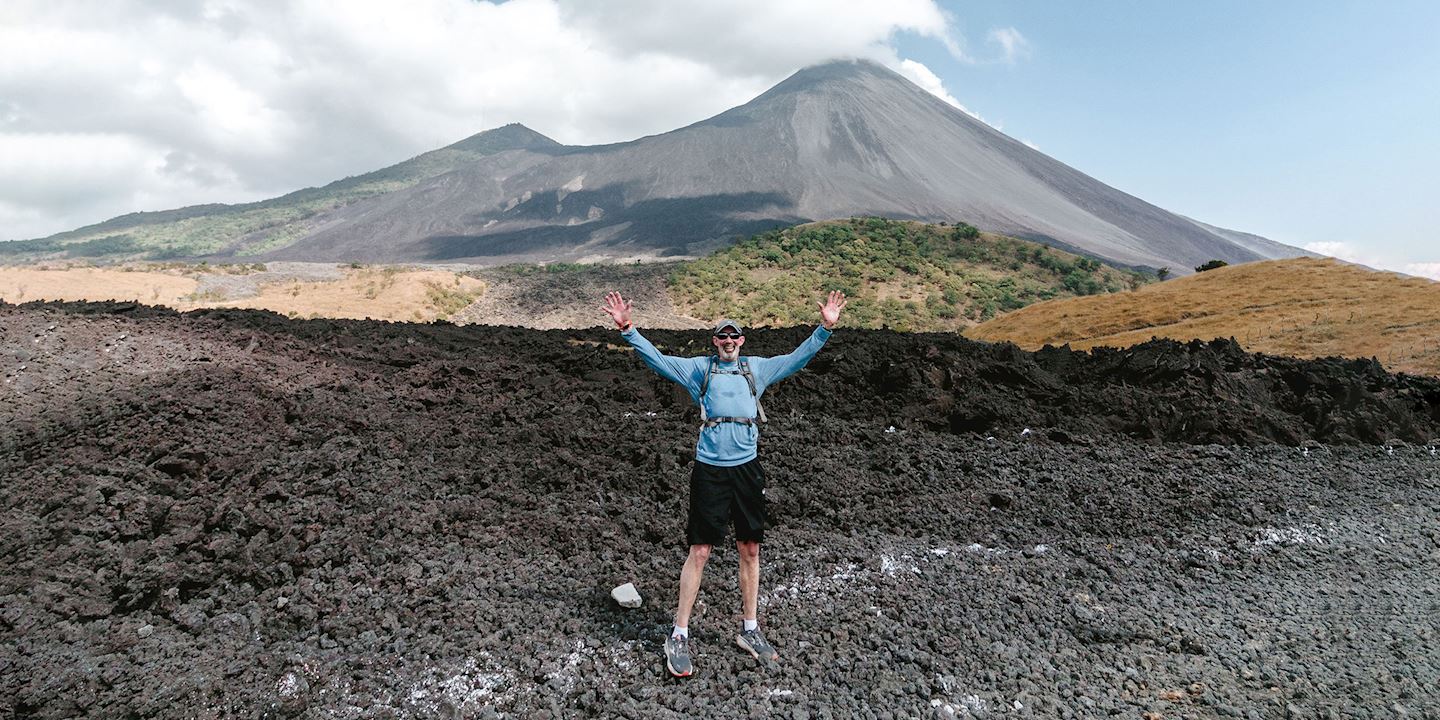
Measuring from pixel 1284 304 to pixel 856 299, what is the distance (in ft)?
64.5

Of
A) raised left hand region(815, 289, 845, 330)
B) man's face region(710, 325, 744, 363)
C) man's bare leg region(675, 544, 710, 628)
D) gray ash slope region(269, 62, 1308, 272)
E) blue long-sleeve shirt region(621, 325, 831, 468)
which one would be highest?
gray ash slope region(269, 62, 1308, 272)

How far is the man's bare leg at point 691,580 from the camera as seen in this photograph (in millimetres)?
4195

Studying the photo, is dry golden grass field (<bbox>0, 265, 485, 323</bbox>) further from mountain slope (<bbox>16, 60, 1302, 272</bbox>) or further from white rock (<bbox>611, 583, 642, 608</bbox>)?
mountain slope (<bbox>16, 60, 1302, 272</bbox>)

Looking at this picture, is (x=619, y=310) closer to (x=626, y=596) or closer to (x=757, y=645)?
(x=626, y=596)

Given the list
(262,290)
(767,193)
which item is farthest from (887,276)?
(767,193)

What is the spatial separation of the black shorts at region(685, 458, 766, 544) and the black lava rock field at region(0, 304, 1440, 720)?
784 mm

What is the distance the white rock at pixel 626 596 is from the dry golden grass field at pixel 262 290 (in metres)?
23.3

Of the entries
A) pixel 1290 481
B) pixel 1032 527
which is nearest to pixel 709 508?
pixel 1032 527

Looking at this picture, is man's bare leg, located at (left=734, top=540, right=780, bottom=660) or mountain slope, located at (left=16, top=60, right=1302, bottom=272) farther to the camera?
mountain slope, located at (left=16, top=60, right=1302, bottom=272)

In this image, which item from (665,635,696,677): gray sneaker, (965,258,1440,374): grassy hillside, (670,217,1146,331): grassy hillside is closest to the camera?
(665,635,696,677): gray sneaker

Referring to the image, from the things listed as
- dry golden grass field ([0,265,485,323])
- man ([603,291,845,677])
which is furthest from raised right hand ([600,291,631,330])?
dry golden grass field ([0,265,485,323])

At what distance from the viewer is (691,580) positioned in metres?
4.21

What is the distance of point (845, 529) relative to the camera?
6430mm

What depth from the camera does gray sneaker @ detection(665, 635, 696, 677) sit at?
4090 mm
